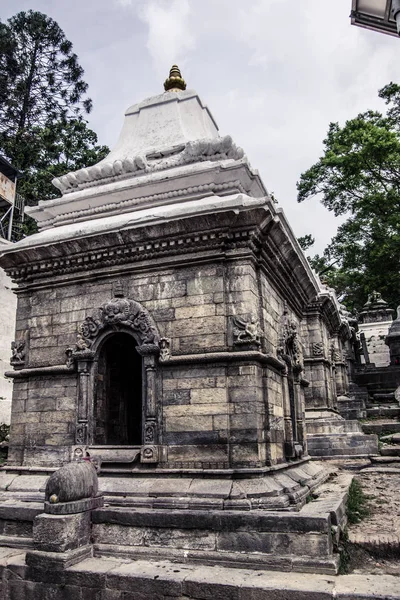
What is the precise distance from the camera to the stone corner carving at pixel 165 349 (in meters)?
6.92

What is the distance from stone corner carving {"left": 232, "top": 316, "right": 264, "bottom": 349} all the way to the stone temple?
0.02 meters

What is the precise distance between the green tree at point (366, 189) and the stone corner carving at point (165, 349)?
1926cm

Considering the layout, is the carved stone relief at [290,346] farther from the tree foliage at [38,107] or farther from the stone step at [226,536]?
the tree foliage at [38,107]

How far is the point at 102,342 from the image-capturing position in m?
7.48

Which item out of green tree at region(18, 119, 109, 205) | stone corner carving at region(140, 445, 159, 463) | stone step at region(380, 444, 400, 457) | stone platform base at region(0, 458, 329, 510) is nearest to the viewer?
stone platform base at region(0, 458, 329, 510)

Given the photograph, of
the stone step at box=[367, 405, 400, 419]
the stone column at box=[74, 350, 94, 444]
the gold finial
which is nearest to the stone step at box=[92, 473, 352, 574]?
the stone column at box=[74, 350, 94, 444]

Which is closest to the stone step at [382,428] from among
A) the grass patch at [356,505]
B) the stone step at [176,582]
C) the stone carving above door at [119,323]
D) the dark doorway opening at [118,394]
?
the grass patch at [356,505]

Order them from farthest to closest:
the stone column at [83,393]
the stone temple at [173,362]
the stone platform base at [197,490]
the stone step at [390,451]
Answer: the stone step at [390,451]
the stone column at [83,393]
the stone platform base at [197,490]
the stone temple at [173,362]

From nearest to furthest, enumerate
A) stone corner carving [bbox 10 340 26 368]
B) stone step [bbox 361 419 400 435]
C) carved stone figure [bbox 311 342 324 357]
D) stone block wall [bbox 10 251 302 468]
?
1. stone block wall [bbox 10 251 302 468]
2. stone corner carving [bbox 10 340 26 368]
3. stone step [bbox 361 419 400 435]
4. carved stone figure [bbox 311 342 324 357]

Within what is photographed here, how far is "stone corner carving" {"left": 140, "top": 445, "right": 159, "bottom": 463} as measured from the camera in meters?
6.60

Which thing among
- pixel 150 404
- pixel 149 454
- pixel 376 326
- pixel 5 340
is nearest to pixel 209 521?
pixel 149 454

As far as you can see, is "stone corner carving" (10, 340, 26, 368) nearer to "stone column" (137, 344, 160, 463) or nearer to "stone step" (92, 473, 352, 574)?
"stone column" (137, 344, 160, 463)

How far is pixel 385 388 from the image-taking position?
22.1 meters

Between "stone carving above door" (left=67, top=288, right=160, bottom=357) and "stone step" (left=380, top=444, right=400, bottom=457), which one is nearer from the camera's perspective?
"stone carving above door" (left=67, top=288, right=160, bottom=357)
